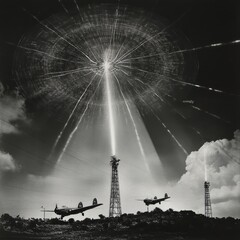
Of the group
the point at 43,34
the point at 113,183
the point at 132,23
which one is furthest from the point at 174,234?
the point at 43,34

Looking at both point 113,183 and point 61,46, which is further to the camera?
point 113,183

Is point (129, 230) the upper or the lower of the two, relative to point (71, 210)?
lower

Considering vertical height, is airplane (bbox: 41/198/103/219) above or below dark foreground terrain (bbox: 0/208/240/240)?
above

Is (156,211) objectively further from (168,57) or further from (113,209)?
(168,57)

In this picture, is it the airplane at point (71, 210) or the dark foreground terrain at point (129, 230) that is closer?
the dark foreground terrain at point (129, 230)

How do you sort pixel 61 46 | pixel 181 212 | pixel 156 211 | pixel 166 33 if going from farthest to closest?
pixel 156 211
pixel 181 212
pixel 61 46
pixel 166 33

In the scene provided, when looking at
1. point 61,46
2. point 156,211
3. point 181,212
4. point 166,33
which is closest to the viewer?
point 166,33

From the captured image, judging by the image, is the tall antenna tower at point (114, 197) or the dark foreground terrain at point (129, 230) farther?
the tall antenna tower at point (114, 197)

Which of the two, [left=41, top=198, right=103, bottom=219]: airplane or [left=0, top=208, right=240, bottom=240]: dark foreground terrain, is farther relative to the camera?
[left=41, top=198, right=103, bottom=219]: airplane

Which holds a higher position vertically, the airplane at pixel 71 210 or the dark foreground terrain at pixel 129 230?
the airplane at pixel 71 210

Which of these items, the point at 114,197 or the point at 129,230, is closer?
the point at 129,230

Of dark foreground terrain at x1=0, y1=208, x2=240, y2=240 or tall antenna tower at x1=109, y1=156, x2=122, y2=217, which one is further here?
tall antenna tower at x1=109, y1=156, x2=122, y2=217
